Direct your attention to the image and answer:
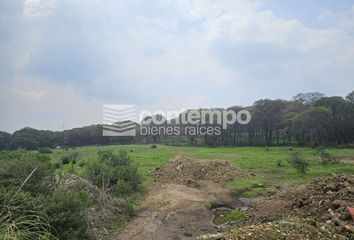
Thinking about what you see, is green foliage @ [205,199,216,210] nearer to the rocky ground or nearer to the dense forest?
the rocky ground

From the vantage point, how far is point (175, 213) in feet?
53.5

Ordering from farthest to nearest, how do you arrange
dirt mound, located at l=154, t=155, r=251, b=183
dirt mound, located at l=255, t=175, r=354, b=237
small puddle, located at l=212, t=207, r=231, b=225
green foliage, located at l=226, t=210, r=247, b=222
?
dirt mound, located at l=154, t=155, r=251, b=183 → small puddle, located at l=212, t=207, r=231, b=225 → green foliage, located at l=226, t=210, r=247, b=222 → dirt mound, located at l=255, t=175, r=354, b=237

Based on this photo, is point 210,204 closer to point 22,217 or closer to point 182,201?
point 182,201

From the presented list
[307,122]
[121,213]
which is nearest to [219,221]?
[121,213]

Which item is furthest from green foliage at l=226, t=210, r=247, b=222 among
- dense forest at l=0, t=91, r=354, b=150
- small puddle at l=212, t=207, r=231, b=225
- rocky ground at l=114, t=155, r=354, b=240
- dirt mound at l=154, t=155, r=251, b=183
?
dense forest at l=0, t=91, r=354, b=150

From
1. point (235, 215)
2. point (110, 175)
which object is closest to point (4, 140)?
point (110, 175)

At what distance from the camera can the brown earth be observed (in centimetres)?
1382

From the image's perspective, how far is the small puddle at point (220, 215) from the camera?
50.3ft

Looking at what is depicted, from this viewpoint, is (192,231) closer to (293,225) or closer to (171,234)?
(171,234)

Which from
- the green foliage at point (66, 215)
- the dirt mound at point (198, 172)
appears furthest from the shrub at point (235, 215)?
the dirt mound at point (198, 172)

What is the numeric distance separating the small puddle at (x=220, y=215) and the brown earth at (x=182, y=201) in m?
0.24

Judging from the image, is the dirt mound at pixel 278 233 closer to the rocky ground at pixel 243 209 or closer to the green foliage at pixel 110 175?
the rocky ground at pixel 243 209

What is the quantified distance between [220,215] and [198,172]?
32.7 feet

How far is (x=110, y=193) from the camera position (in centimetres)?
1802
